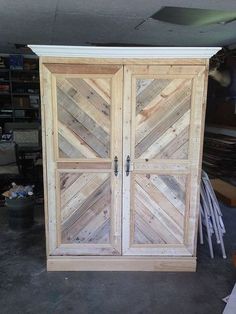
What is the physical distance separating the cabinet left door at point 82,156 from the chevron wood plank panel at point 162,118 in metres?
0.18

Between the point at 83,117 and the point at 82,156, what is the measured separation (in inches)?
Result: 13.0

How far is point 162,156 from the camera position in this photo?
2.62 m

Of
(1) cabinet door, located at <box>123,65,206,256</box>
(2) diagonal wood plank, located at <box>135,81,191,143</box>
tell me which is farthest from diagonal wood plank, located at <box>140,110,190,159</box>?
(2) diagonal wood plank, located at <box>135,81,191,143</box>

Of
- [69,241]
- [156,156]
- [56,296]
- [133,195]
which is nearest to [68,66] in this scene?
[156,156]

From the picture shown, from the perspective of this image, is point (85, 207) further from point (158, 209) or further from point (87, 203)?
point (158, 209)

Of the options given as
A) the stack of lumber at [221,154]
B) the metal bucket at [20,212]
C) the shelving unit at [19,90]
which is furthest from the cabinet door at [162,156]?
the shelving unit at [19,90]

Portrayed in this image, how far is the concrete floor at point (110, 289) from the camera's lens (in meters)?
2.32

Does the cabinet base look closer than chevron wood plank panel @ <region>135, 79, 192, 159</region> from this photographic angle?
No

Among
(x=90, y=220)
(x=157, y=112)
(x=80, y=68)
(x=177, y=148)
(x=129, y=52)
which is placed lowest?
(x=90, y=220)

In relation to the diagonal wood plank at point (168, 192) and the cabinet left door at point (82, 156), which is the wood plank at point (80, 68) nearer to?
the cabinet left door at point (82, 156)

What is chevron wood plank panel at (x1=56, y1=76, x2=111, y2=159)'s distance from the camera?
2.49m

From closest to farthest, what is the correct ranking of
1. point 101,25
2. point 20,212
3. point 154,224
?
point 154,224 → point 20,212 → point 101,25

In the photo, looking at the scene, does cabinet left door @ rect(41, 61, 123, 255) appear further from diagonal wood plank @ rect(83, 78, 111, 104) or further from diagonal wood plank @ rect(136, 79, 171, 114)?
diagonal wood plank @ rect(136, 79, 171, 114)

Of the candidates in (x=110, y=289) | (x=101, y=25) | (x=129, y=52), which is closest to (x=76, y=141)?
(x=129, y=52)
